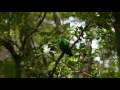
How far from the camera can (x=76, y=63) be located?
15.3ft

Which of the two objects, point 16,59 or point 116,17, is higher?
point 116,17

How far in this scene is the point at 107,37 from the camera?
4.51 m
